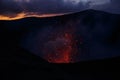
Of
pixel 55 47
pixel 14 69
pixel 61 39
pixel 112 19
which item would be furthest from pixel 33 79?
pixel 112 19

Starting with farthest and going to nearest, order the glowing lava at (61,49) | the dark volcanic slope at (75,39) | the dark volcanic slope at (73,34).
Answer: the dark volcanic slope at (73,34), the glowing lava at (61,49), the dark volcanic slope at (75,39)

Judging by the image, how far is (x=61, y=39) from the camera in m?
24.2

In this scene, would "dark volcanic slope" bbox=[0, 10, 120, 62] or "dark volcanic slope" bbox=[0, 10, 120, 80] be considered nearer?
"dark volcanic slope" bbox=[0, 10, 120, 80]

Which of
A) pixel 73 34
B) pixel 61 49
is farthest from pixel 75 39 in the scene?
pixel 61 49

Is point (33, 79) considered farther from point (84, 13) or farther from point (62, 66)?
point (84, 13)

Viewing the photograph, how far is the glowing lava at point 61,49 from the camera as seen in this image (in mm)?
20672

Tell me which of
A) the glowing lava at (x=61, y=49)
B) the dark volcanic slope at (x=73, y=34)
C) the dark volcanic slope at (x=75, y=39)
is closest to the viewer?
the dark volcanic slope at (x=75, y=39)

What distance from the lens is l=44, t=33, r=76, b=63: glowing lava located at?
814 inches

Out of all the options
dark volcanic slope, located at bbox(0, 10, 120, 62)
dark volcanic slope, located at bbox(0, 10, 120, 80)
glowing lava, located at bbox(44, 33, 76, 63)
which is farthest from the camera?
dark volcanic slope, located at bbox(0, 10, 120, 62)

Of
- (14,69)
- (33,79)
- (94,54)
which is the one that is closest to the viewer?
(33,79)

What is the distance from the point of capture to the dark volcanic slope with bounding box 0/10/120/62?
72.1 ft

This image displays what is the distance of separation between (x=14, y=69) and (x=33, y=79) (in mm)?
1538

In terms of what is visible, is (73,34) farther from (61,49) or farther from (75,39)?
(61,49)

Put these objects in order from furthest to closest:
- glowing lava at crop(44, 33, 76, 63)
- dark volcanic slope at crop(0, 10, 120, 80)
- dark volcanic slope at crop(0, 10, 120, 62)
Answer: dark volcanic slope at crop(0, 10, 120, 62) → glowing lava at crop(44, 33, 76, 63) → dark volcanic slope at crop(0, 10, 120, 80)
